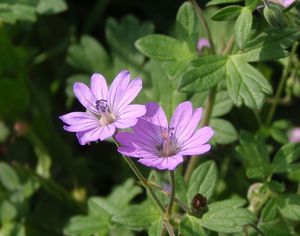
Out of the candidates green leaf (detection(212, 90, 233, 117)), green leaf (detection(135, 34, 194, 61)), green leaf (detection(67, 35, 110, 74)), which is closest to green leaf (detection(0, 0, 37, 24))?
green leaf (detection(67, 35, 110, 74))

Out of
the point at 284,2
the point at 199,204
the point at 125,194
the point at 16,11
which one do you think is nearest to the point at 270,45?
the point at 284,2

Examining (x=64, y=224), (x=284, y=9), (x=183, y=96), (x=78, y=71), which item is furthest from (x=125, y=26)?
(x=284, y=9)

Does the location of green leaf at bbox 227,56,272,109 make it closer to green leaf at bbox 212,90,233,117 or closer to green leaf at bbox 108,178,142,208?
green leaf at bbox 212,90,233,117

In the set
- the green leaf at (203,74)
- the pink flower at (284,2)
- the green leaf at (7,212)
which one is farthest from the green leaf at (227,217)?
the green leaf at (7,212)

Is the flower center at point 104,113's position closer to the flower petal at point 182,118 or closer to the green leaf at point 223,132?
the flower petal at point 182,118

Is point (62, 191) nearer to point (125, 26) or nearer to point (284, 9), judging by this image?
point (125, 26)

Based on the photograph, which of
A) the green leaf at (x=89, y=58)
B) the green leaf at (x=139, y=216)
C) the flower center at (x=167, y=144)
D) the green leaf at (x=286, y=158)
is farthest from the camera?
the green leaf at (x=89, y=58)
